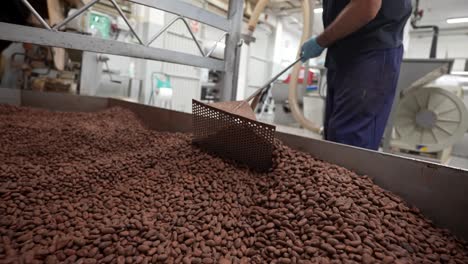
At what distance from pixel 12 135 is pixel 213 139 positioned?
1.06 m

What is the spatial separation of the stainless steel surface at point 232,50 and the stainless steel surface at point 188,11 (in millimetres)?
67

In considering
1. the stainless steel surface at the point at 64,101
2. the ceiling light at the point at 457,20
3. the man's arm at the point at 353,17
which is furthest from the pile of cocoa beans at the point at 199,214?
the ceiling light at the point at 457,20

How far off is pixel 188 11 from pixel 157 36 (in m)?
0.24

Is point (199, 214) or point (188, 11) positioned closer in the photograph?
point (199, 214)

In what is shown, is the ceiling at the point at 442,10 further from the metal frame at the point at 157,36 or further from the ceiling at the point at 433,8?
the metal frame at the point at 157,36

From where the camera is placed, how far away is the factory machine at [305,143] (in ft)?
2.51

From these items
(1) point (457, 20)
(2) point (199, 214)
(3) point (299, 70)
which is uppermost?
(1) point (457, 20)

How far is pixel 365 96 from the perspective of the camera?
124 cm

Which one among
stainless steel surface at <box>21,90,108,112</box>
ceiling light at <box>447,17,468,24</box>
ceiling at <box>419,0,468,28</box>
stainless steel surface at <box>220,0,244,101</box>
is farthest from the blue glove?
ceiling light at <box>447,17,468,24</box>

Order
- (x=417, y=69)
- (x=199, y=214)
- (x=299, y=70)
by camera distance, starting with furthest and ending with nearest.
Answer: (x=299, y=70), (x=417, y=69), (x=199, y=214)

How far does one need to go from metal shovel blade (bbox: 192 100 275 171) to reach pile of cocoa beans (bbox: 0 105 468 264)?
0.15ft

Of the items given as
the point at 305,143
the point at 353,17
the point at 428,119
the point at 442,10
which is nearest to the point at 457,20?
the point at 442,10

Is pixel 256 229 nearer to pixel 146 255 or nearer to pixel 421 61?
pixel 146 255

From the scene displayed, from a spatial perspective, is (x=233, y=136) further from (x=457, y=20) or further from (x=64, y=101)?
(x=457, y=20)
